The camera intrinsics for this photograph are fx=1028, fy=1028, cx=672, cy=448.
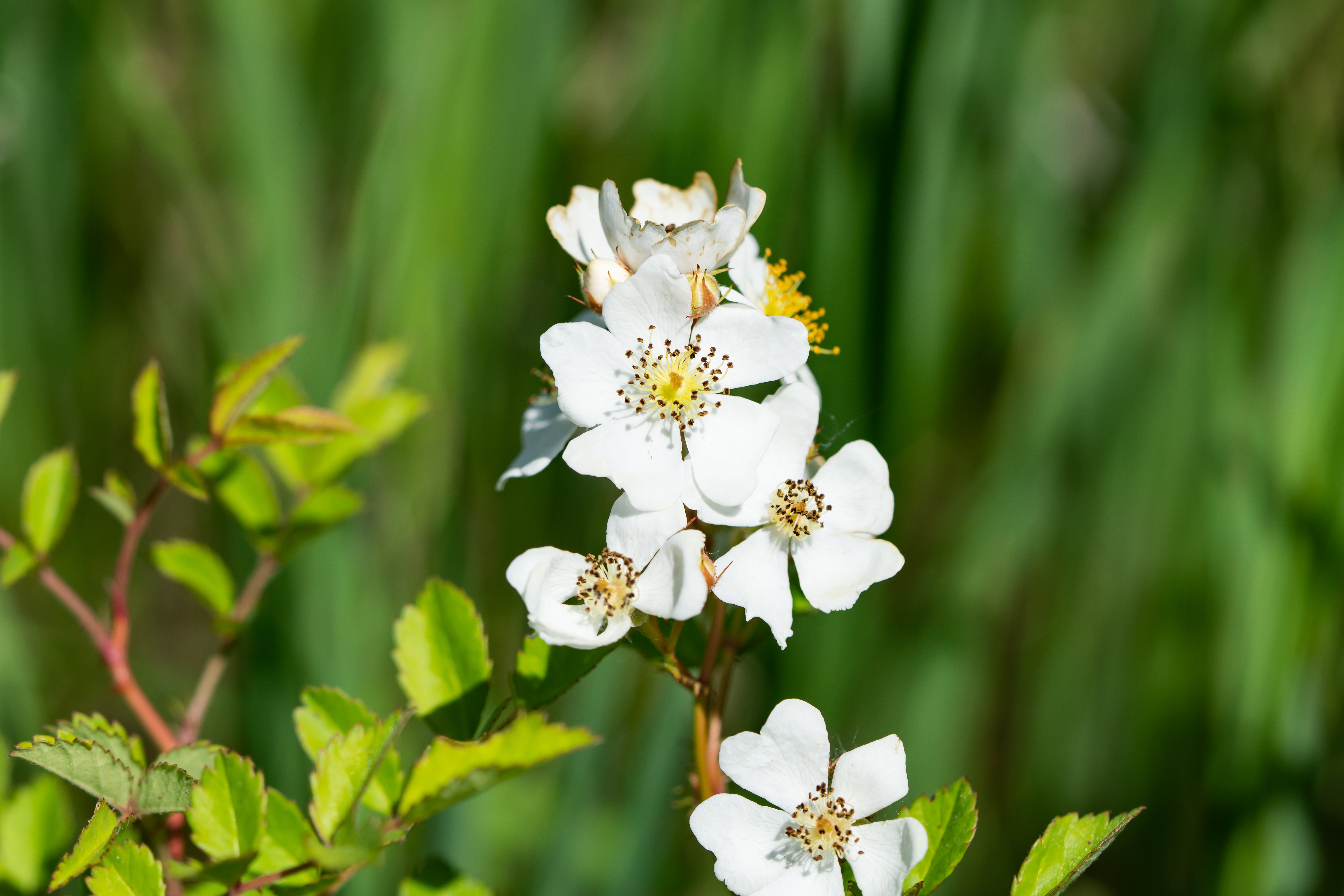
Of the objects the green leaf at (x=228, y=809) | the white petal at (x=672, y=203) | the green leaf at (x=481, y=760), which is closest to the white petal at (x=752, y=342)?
the white petal at (x=672, y=203)

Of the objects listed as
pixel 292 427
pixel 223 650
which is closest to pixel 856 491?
pixel 292 427

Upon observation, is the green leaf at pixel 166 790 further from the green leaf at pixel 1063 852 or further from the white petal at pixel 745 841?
the green leaf at pixel 1063 852

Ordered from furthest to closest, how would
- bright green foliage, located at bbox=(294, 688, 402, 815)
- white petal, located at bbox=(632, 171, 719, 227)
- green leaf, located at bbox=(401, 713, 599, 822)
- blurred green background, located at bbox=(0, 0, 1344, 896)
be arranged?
blurred green background, located at bbox=(0, 0, 1344, 896) < white petal, located at bbox=(632, 171, 719, 227) < bright green foliage, located at bbox=(294, 688, 402, 815) < green leaf, located at bbox=(401, 713, 599, 822)

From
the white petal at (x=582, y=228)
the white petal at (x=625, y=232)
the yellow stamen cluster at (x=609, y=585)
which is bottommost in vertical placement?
the yellow stamen cluster at (x=609, y=585)

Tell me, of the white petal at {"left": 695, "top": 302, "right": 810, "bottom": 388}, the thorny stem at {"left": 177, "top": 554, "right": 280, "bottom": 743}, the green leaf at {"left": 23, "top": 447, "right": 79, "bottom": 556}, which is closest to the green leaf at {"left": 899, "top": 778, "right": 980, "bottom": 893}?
the white petal at {"left": 695, "top": 302, "right": 810, "bottom": 388}

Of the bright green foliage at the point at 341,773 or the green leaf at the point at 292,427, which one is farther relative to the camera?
the green leaf at the point at 292,427

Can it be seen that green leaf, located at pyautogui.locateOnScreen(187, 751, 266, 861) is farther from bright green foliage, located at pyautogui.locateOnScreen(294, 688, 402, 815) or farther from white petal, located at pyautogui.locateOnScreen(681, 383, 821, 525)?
white petal, located at pyautogui.locateOnScreen(681, 383, 821, 525)

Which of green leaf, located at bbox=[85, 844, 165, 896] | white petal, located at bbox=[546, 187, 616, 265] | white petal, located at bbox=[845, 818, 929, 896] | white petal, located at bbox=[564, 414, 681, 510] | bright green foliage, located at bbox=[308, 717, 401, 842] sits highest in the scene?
white petal, located at bbox=[546, 187, 616, 265]
